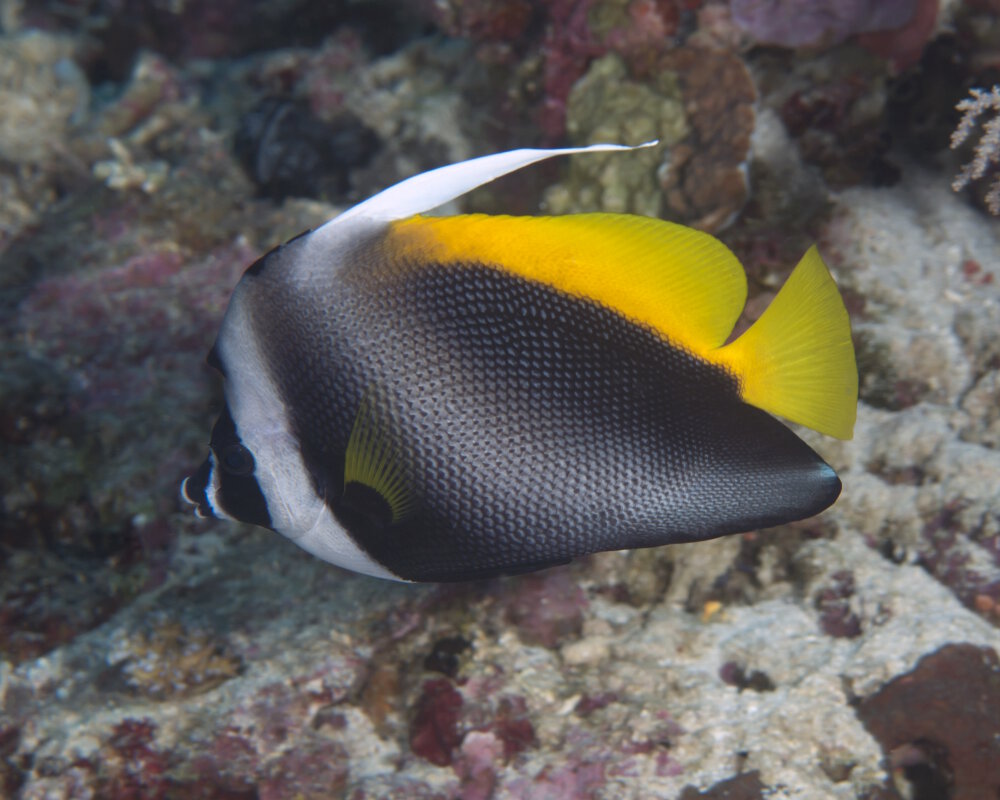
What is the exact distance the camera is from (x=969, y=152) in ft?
12.0

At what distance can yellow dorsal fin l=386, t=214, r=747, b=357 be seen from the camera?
1401 mm

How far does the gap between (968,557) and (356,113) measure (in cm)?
486

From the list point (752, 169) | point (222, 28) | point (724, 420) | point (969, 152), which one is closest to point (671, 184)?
point (752, 169)

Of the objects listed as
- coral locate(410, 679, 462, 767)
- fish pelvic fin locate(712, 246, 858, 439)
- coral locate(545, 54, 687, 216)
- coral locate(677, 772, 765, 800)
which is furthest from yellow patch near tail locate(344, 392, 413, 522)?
coral locate(545, 54, 687, 216)

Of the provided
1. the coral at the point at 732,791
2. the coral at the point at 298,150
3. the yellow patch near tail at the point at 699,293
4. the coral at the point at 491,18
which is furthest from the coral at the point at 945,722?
the coral at the point at 298,150

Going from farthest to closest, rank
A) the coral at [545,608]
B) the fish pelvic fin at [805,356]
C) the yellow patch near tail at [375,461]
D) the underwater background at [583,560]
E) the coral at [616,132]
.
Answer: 1. the coral at [616,132]
2. the coral at [545,608]
3. the underwater background at [583,560]
4. the yellow patch near tail at [375,461]
5. the fish pelvic fin at [805,356]

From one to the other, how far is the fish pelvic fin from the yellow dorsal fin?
69mm

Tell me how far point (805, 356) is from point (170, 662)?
2609 mm

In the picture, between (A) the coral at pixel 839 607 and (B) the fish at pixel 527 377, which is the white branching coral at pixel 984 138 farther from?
(B) the fish at pixel 527 377

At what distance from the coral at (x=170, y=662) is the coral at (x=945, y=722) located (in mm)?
2320

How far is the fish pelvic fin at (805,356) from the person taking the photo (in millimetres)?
1386

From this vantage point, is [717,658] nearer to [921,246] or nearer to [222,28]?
[921,246]

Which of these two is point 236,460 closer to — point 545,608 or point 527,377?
point 527,377

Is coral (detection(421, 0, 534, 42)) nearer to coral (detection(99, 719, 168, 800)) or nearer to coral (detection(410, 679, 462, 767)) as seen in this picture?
coral (detection(410, 679, 462, 767))
